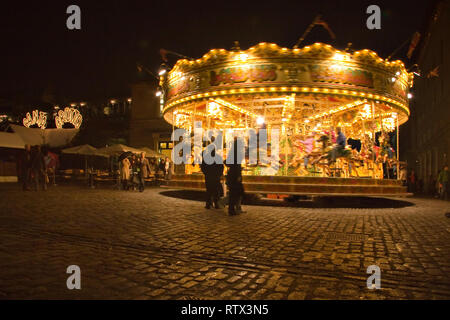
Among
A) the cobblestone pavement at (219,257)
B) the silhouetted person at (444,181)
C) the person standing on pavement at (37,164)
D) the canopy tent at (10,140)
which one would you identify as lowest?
the cobblestone pavement at (219,257)

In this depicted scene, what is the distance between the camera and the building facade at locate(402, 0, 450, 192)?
721 inches

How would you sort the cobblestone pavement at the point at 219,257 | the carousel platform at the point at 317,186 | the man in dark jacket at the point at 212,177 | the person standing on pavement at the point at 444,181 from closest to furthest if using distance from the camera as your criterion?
1. the cobblestone pavement at the point at 219,257
2. the man in dark jacket at the point at 212,177
3. the carousel platform at the point at 317,186
4. the person standing on pavement at the point at 444,181

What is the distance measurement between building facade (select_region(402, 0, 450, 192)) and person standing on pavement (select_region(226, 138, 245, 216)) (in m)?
14.2

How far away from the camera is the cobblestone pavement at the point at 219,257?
3.10 metres

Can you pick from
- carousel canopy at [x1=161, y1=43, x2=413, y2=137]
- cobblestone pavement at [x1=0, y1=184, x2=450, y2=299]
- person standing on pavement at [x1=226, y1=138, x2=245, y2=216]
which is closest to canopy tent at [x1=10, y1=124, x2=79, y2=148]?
carousel canopy at [x1=161, y1=43, x2=413, y2=137]

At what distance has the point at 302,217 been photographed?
7.90 metres

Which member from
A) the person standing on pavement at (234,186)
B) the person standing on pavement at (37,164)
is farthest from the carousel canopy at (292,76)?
the person standing on pavement at (37,164)

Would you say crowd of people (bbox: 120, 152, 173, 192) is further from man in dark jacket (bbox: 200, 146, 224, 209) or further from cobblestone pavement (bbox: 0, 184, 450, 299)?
cobblestone pavement (bbox: 0, 184, 450, 299)

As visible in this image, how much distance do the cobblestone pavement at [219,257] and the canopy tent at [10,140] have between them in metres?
23.0

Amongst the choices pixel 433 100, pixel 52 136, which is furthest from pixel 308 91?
pixel 52 136

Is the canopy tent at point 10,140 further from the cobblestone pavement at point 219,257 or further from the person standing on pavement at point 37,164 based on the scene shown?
the cobblestone pavement at point 219,257
